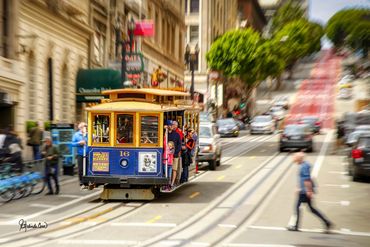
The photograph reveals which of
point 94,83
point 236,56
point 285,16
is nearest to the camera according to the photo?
point 94,83

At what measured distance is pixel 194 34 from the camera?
77.0 m

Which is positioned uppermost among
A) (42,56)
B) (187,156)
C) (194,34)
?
(194,34)

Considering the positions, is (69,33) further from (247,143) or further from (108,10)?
(247,143)

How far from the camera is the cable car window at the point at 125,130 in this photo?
58.6ft

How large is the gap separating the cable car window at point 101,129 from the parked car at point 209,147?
8.97 metres

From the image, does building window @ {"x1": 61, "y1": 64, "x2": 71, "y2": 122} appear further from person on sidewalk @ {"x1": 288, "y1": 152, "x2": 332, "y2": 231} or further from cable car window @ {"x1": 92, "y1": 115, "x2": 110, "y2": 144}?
person on sidewalk @ {"x1": 288, "y1": 152, "x2": 332, "y2": 231}

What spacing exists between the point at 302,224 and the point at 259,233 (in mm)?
1604

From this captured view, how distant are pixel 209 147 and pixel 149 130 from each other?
995cm

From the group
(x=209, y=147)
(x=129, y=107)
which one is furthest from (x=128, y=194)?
(x=209, y=147)

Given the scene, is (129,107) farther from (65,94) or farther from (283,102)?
(283,102)

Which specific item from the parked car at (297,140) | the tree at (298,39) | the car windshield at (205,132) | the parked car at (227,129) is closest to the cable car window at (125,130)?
the car windshield at (205,132)

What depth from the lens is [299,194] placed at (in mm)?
13938

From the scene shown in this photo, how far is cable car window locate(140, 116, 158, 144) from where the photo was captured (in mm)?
17812

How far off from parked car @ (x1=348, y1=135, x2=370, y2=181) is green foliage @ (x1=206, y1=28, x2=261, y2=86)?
45902 millimetres
